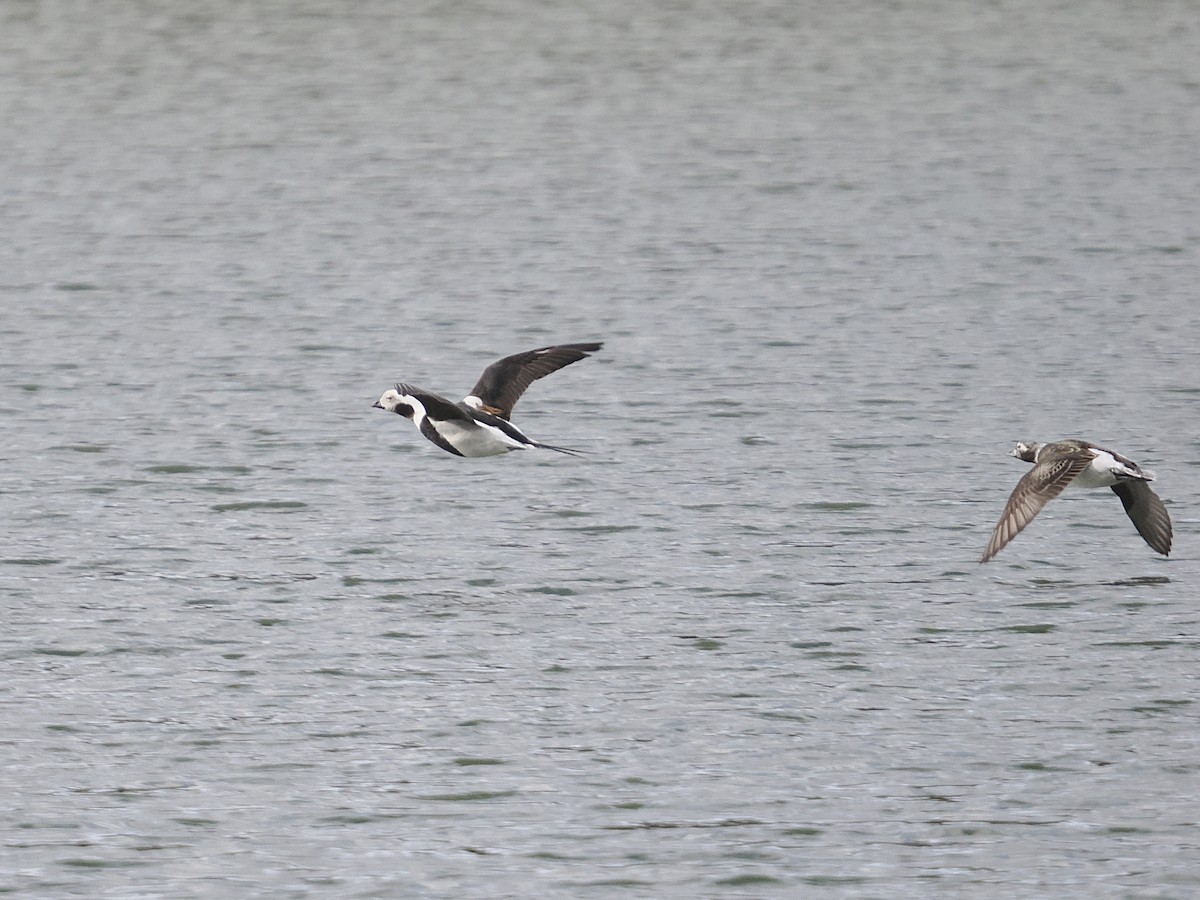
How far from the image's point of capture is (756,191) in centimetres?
3497

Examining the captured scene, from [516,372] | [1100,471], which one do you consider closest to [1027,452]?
[1100,471]

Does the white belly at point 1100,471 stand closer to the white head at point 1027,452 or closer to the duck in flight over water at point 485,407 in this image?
the white head at point 1027,452

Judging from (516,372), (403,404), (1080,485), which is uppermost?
(516,372)

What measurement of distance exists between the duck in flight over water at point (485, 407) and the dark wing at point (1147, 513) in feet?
14.5

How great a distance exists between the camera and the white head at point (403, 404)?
17172mm

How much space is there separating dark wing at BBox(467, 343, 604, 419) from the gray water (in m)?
1.12

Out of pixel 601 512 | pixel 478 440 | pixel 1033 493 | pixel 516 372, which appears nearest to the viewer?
pixel 1033 493

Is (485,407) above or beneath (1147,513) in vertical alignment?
above

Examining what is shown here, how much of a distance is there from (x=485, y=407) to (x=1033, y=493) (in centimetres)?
453

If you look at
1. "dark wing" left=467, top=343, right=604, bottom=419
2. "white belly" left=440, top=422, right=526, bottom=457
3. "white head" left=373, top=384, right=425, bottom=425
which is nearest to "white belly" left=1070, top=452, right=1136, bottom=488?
"dark wing" left=467, top=343, right=604, bottom=419

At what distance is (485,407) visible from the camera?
57.5ft

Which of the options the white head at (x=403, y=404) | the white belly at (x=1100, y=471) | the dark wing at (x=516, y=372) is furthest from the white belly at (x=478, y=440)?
the white belly at (x=1100, y=471)

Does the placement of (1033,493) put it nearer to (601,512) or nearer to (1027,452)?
(1027,452)

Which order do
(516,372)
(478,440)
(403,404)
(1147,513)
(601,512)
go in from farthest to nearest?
(601,512), (516,372), (403,404), (478,440), (1147,513)
